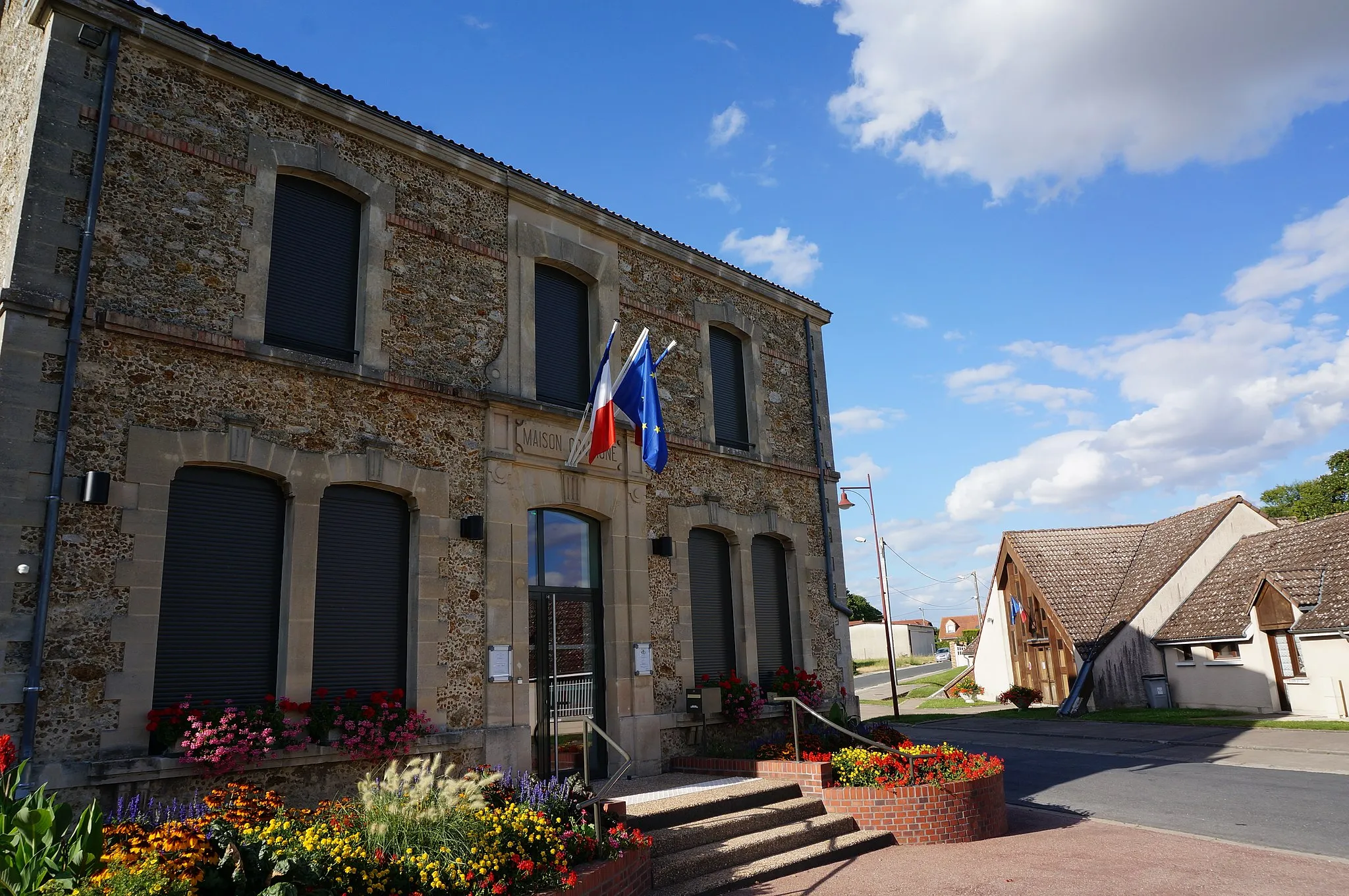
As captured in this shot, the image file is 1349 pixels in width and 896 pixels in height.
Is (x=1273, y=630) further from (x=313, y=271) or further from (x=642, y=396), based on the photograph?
(x=313, y=271)

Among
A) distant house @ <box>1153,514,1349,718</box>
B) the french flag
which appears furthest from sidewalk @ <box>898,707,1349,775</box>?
the french flag

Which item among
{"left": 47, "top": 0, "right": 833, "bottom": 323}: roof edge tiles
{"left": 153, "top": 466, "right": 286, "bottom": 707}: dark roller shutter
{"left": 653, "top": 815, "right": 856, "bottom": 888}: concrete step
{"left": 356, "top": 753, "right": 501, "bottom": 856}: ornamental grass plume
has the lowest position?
{"left": 653, "top": 815, "right": 856, "bottom": 888}: concrete step

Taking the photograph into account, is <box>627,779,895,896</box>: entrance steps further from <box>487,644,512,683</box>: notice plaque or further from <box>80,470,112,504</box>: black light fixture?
<box>80,470,112,504</box>: black light fixture

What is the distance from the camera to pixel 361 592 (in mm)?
9062

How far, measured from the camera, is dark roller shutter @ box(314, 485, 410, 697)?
873 cm

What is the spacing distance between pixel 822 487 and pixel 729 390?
8.03 ft

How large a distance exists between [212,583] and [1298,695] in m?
22.7

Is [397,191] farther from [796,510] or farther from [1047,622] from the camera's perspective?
[1047,622]

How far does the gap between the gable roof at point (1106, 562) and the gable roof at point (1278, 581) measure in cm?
104

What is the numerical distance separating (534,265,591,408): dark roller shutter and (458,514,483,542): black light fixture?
2153 mm

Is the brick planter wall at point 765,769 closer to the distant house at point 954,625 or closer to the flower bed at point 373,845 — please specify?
the flower bed at point 373,845

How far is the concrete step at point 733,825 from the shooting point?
8.02 meters

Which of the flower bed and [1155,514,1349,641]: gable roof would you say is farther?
[1155,514,1349,641]: gable roof

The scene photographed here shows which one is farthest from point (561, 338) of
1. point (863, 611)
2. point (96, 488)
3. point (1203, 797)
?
point (863, 611)
